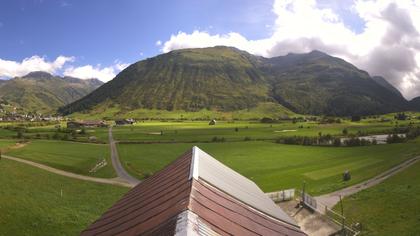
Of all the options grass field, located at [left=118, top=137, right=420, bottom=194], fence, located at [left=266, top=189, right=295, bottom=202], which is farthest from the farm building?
grass field, located at [left=118, top=137, right=420, bottom=194]

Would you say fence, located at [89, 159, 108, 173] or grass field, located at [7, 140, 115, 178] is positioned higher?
grass field, located at [7, 140, 115, 178]

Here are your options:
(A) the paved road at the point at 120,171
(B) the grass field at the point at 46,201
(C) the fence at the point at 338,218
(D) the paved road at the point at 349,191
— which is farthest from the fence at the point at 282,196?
(A) the paved road at the point at 120,171

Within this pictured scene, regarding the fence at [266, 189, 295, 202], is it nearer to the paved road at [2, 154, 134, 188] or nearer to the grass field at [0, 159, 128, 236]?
the grass field at [0, 159, 128, 236]

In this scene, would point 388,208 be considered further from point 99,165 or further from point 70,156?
point 70,156

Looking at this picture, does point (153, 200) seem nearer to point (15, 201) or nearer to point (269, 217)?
point (269, 217)

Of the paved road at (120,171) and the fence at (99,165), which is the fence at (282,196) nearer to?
the paved road at (120,171)

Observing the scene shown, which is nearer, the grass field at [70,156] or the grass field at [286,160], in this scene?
the grass field at [286,160]

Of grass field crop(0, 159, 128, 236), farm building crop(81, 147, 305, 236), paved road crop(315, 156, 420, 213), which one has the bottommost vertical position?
grass field crop(0, 159, 128, 236)
